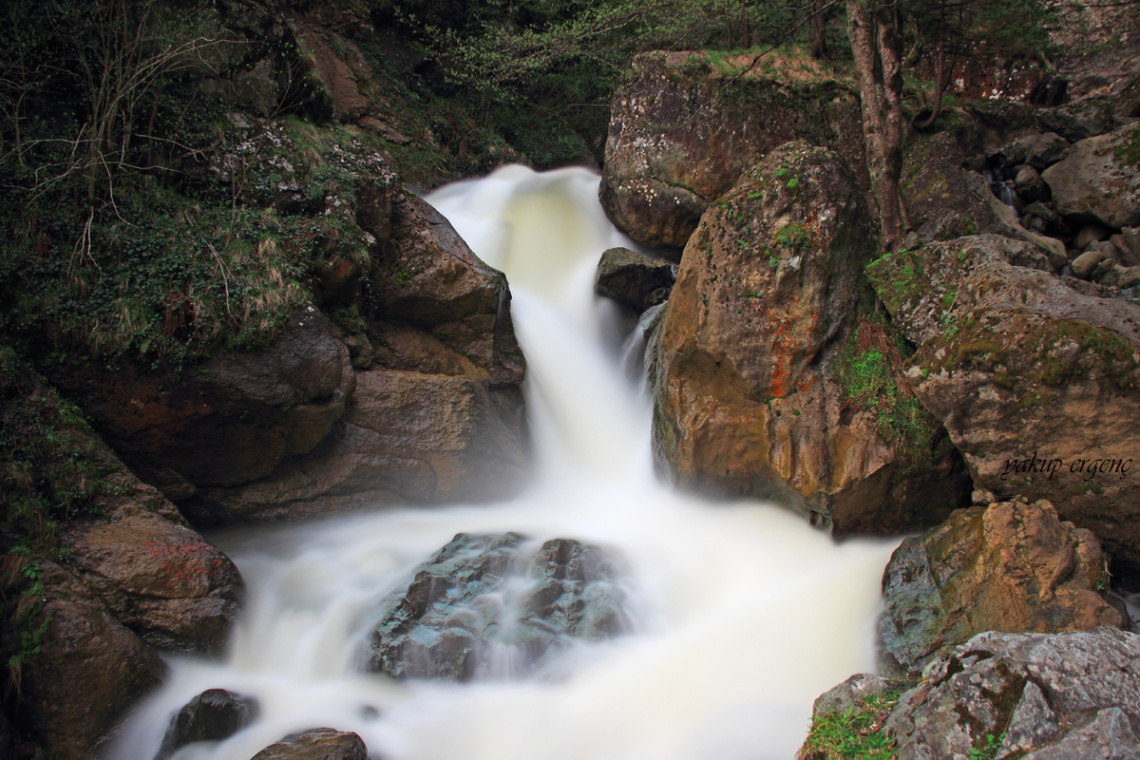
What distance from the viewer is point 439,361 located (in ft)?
26.6

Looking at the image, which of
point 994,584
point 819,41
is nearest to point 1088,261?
point 819,41

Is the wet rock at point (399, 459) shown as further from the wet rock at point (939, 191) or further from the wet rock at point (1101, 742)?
the wet rock at point (939, 191)

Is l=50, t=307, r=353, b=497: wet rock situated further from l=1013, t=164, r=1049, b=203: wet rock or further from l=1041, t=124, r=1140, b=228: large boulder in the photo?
l=1013, t=164, r=1049, b=203: wet rock

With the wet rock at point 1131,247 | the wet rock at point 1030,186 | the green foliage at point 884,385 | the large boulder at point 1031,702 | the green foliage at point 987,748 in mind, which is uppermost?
the wet rock at point 1030,186

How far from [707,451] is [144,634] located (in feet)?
17.9

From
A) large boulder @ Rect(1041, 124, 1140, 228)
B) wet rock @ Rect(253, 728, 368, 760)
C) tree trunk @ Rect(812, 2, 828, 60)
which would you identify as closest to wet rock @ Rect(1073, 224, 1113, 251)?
large boulder @ Rect(1041, 124, 1140, 228)

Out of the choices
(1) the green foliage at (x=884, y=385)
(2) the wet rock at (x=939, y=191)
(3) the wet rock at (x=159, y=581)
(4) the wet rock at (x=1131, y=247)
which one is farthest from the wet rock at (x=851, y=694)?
(4) the wet rock at (x=1131, y=247)

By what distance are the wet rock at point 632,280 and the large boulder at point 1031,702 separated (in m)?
7.57

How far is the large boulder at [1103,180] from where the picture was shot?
982 centimetres

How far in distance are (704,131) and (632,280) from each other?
11.5 feet

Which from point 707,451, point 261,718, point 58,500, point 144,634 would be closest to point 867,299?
point 707,451

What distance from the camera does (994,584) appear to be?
4.30 meters

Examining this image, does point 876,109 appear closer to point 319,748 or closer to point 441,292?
point 441,292

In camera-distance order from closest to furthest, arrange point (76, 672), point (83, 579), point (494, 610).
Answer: point (76, 672) < point (83, 579) < point (494, 610)
